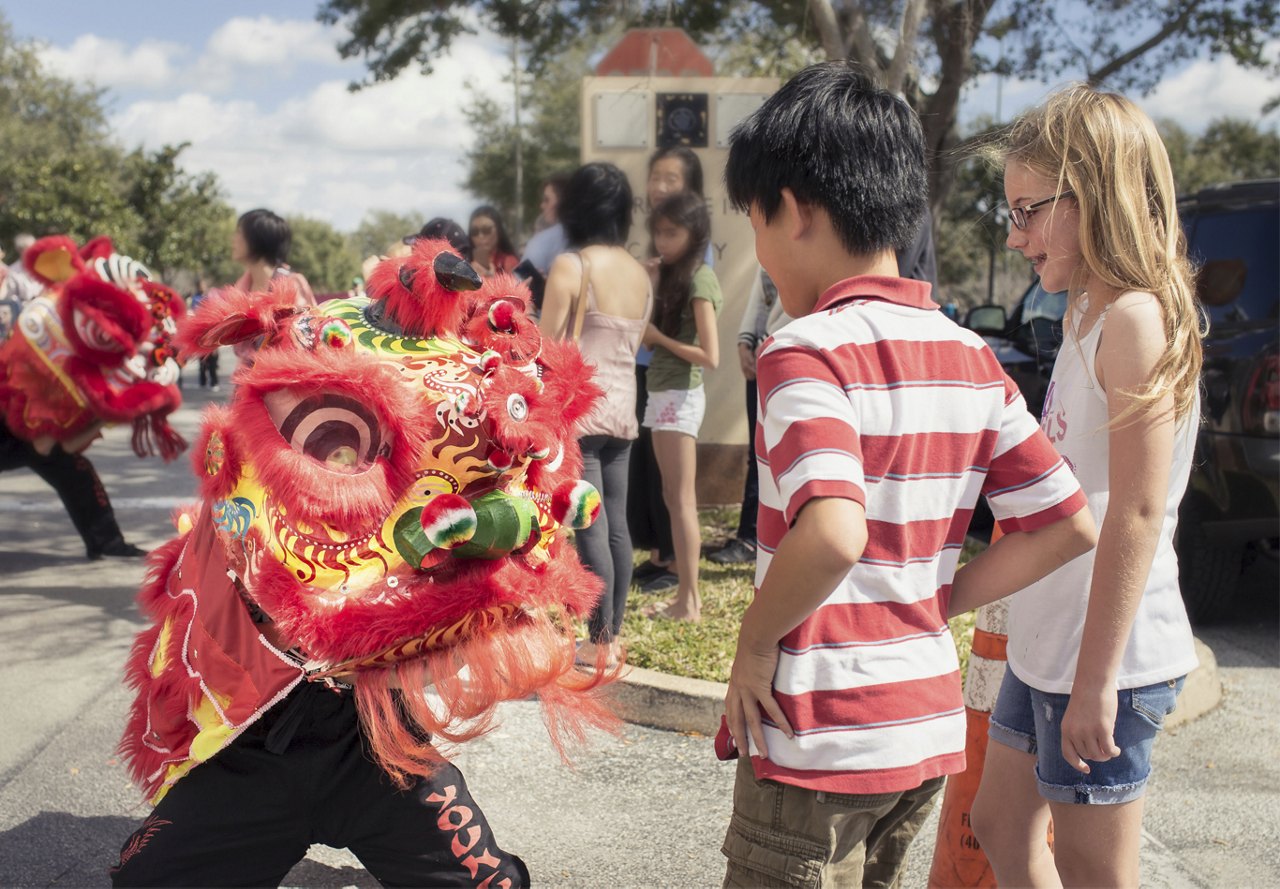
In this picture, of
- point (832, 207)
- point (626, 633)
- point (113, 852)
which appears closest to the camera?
point (832, 207)

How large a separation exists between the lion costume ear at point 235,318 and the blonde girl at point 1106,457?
1365 mm

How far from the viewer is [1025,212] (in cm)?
204

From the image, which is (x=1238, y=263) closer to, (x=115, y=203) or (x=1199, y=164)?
(x=115, y=203)

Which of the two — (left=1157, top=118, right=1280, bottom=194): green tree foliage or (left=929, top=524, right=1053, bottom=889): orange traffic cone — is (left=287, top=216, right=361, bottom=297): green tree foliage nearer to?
(left=1157, top=118, right=1280, bottom=194): green tree foliage

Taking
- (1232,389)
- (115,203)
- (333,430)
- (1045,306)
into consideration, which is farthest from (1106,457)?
(115,203)

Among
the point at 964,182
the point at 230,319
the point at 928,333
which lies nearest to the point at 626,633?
the point at 230,319

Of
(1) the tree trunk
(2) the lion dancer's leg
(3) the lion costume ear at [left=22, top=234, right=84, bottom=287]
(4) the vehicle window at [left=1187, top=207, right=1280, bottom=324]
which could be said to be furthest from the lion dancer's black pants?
(1) the tree trunk

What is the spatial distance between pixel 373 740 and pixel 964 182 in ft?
73.6

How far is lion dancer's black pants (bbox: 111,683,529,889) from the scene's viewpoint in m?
2.01

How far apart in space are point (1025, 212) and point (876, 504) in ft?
2.64

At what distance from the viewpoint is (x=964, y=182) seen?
→ 22500 millimetres

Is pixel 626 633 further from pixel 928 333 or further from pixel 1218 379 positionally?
pixel 928 333

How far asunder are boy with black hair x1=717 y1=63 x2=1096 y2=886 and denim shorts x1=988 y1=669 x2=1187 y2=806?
0.44m

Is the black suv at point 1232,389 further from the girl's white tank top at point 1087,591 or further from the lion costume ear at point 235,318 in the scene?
the lion costume ear at point 235,318
